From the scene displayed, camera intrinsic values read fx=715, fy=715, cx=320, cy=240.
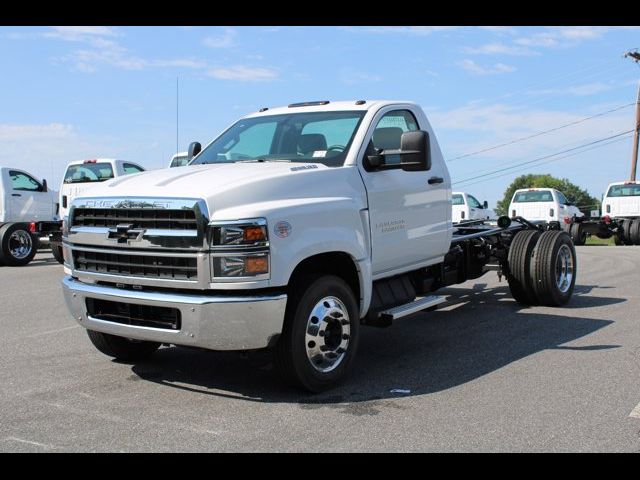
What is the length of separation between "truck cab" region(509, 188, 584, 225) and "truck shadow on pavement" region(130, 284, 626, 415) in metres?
17.0

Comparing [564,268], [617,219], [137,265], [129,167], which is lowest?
[564,268]

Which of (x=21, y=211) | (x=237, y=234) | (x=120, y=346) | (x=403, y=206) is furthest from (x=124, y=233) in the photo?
(x=21, y=211)

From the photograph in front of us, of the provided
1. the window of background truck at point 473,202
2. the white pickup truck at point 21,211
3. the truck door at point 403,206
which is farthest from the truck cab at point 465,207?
the truck door at point 403,206

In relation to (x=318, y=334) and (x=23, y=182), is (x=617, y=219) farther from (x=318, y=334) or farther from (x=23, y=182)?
(x=318, y=334)

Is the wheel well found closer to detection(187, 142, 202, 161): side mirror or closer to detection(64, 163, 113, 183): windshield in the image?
detection(187, 142, 202, 161): side mirror

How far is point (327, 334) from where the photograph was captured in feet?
17.4

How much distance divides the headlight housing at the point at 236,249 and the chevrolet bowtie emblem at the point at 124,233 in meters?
0.60

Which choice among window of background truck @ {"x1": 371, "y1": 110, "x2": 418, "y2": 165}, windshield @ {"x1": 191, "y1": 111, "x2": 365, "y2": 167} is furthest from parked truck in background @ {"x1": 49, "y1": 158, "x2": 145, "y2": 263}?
window of background truck @ {"x1": 371, "y1": 110, "x2": 418, "y2": 165}

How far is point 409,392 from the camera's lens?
525 centimetres

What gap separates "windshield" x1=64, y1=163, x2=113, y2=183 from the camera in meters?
18.2

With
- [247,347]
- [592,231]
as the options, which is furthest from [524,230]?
[592,231]

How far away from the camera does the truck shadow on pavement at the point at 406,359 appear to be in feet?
17.3

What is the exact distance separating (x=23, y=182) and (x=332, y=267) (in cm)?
1451

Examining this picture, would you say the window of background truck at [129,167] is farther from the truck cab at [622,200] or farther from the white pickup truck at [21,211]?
the truck cab at [622,200]
